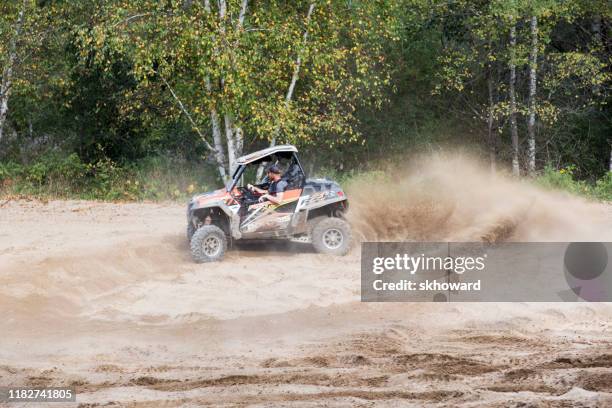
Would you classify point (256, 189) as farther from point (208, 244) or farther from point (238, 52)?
point (238, 52)

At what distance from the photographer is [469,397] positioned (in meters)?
7.64

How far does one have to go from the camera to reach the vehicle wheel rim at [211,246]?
1471 centimetres

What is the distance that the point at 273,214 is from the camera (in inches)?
587

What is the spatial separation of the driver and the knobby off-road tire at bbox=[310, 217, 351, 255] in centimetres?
84

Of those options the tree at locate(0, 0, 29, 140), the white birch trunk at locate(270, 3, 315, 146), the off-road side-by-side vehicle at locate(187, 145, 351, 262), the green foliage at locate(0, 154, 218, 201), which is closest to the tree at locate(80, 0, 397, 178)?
the white birch trunk at locate(270, 3, 315, 146)

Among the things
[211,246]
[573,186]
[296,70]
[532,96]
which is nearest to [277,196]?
[211,246]

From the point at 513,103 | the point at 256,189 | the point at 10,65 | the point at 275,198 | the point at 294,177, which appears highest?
the point at 10,65

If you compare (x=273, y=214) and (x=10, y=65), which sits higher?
(x=10, y=65)

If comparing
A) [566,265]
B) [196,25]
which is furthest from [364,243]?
[196,25]

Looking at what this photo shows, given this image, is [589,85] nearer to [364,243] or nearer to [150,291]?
[364,243]

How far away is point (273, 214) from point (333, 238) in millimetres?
1092

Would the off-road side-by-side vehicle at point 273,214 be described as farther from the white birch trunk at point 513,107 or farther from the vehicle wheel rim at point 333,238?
the white birch trunk at point 513,107

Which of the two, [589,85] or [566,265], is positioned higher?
[589,85]

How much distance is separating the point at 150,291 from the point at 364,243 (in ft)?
12.4
